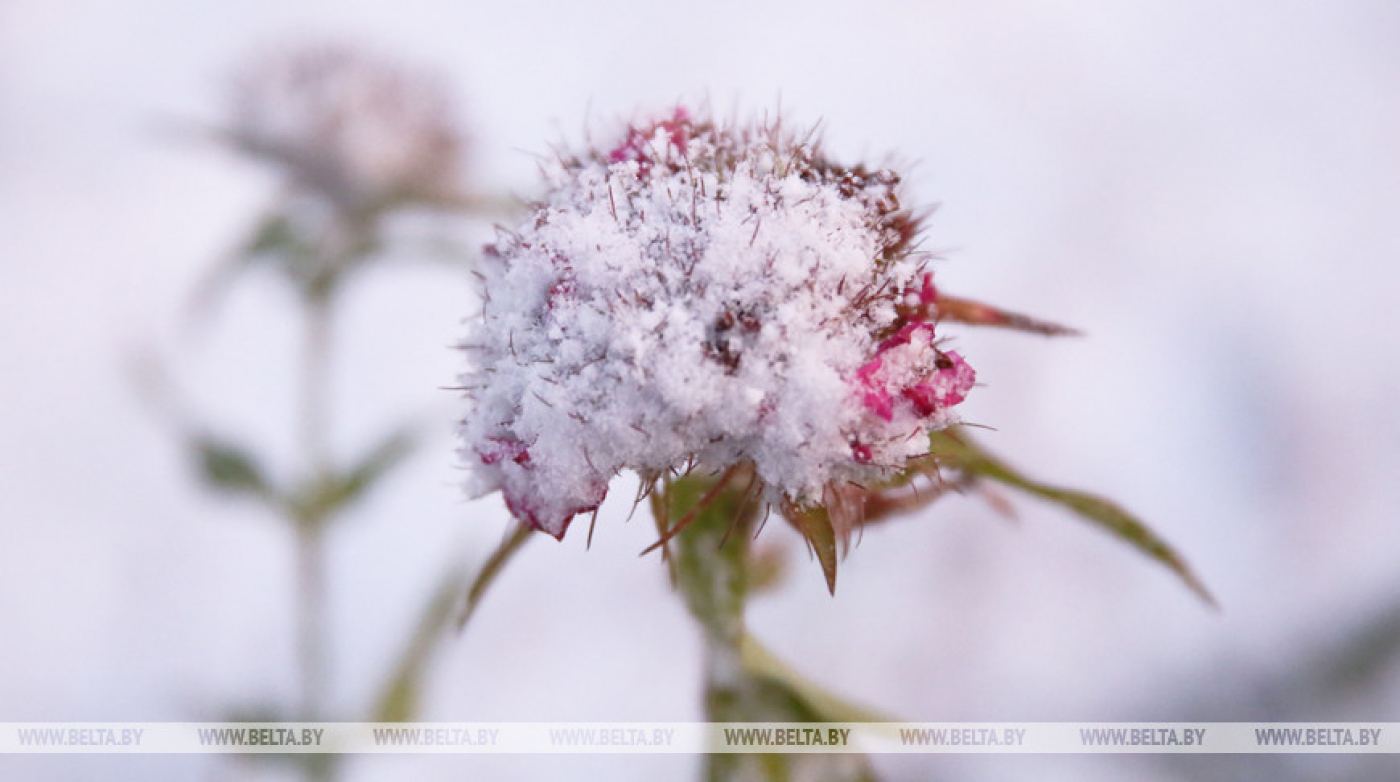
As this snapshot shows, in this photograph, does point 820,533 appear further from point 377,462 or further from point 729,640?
point 377,462

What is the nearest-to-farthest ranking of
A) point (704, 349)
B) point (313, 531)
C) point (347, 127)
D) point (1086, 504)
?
1. point (704, 349)
2. point (1086, 504)
3. point (313, 531)
4. point (347, 127)

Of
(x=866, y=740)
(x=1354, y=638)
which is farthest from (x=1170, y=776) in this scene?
(x=866, y=740)

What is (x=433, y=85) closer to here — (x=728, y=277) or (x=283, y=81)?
(x=283, y=81)

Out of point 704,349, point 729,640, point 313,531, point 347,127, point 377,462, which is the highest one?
point 704,349

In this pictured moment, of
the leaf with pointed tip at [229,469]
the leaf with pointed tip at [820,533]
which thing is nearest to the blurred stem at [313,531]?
the leaf with pointed tip at [229,469]

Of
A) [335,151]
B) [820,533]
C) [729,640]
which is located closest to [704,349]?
[820,533]

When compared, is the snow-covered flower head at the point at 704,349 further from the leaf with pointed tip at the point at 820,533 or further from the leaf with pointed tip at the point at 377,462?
the leaf with pointed tip at the point at 377,462
